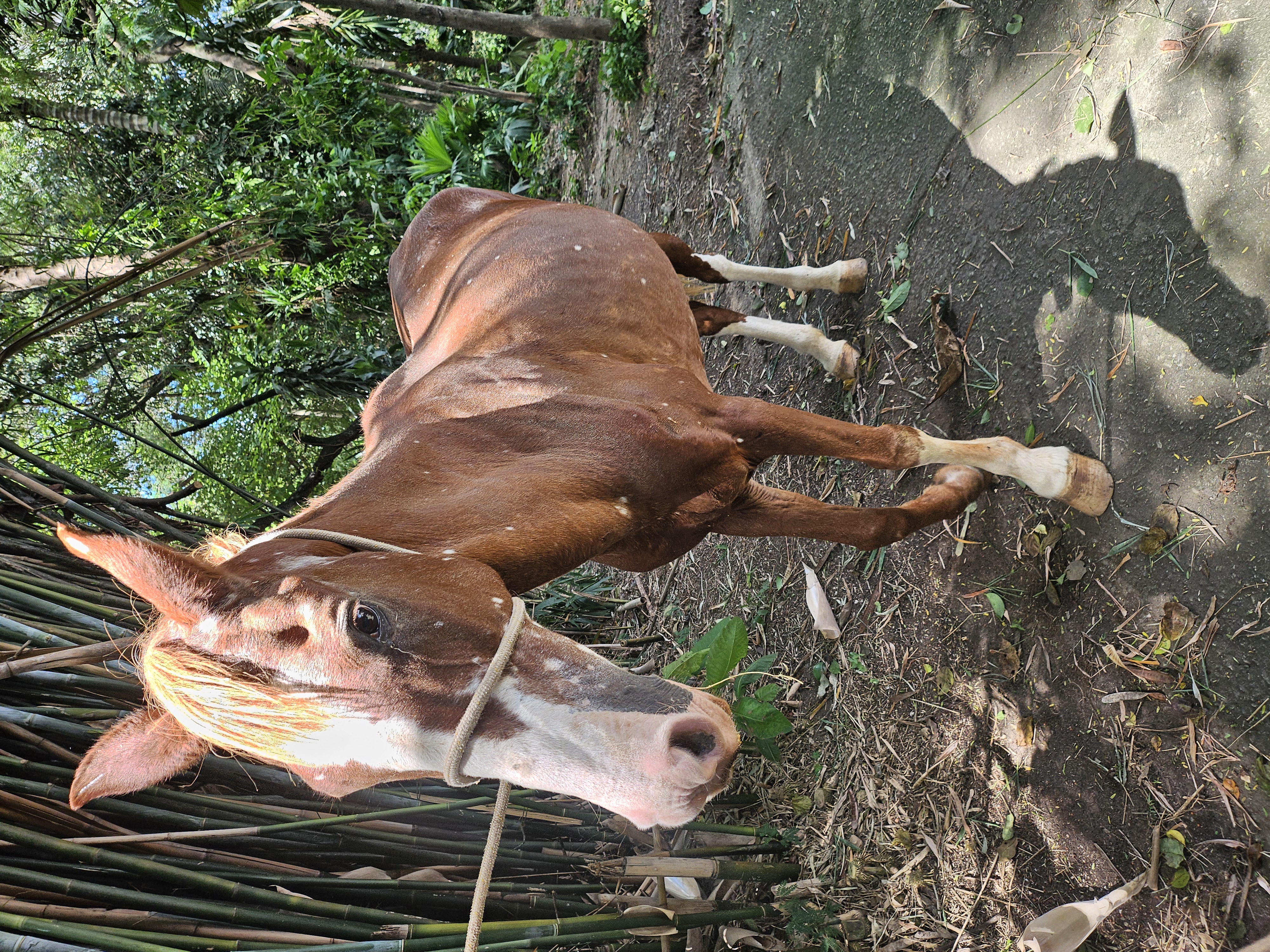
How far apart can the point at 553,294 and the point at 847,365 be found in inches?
62.2

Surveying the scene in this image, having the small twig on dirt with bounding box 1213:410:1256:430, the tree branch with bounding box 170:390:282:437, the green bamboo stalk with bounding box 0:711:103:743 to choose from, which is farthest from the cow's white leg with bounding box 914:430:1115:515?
the tree branch with bounding box 170:390:282:437

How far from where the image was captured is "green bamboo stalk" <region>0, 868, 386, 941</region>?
1.98m

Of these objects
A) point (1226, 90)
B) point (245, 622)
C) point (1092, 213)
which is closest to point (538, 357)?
point (245, 622)

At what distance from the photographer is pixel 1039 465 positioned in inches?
104

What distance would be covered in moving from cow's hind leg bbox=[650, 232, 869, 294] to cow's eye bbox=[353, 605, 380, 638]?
2842 millimetres

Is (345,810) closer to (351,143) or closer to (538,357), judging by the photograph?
(538,357)

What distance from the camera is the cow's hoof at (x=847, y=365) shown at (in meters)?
3.82

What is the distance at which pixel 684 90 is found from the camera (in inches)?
242

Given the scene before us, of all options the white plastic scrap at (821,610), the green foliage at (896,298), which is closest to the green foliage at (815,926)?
the white plastic scrap at (821,610)

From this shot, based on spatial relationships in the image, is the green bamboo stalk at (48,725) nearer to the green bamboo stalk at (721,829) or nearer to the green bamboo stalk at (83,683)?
the green bamboo stalk at (83,683)

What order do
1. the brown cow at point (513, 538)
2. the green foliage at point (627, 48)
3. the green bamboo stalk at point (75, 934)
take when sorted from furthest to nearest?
the green foliage at point (627, 48)
the green bamboo stalk at point (75, 934)
the brown cow at point (513, 538)

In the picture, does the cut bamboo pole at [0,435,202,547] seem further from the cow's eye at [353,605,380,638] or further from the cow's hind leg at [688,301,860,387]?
the cow's hind leg at [688,301,860,387]

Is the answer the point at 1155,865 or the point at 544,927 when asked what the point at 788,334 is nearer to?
the point at 1155,865

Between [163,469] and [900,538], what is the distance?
12.4m
